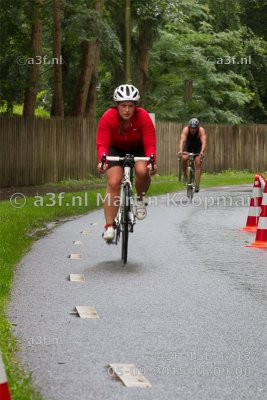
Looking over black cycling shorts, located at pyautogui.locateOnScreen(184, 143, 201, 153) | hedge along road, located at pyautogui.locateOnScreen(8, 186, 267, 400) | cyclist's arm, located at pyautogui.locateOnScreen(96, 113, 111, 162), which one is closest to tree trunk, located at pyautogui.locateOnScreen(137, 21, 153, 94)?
black cycling shorts, located at pyautogui.locateOnScreen(184, 143, 201, 153)

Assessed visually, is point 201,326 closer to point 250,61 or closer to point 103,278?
point 103,278

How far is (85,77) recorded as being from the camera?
36000 mm

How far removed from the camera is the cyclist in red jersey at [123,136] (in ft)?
38.4

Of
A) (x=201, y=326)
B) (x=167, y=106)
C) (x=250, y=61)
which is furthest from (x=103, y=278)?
(x=250, y=61)

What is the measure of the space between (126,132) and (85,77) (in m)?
24.3

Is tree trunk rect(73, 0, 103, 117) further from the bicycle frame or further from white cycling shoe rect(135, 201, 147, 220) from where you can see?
white cycling shoe rect(135, 201, 147, 220)

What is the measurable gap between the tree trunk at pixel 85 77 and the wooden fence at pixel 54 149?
718mm

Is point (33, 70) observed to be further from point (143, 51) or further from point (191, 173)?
point (143, 51)

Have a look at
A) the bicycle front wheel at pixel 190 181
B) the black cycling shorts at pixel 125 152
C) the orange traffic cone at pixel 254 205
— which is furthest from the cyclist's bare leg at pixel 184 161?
the black cycling shorts at pixel 125 152

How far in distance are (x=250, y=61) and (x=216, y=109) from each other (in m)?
3.83

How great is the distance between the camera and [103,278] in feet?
34.9

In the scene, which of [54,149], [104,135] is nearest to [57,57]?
[54,149]

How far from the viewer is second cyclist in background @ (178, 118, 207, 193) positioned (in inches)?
904

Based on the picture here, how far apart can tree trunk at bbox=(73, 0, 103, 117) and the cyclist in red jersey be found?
22.0m
